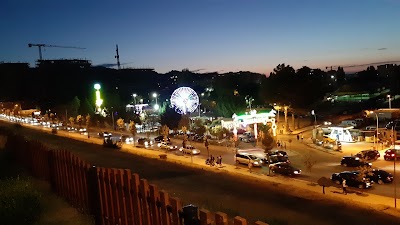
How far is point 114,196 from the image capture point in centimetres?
641

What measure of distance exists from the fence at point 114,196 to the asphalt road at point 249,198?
5.20 meters

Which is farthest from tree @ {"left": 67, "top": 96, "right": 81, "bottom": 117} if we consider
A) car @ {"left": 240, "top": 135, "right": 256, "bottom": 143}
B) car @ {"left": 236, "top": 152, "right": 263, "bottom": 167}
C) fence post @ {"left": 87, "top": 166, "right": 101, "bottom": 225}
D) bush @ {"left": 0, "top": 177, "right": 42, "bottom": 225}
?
fence post @ {"left": 87, "top": 166, "right": 101, "bottom": 225}

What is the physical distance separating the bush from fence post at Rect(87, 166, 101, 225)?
3.93 ft

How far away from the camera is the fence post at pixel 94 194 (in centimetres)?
706

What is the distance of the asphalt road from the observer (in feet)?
62.9

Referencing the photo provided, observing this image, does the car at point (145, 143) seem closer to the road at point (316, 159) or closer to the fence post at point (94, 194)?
the road at point (316, 159)

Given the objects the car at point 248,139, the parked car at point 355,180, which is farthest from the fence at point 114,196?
the car at point 248,139

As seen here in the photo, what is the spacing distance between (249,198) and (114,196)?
17849 millimetres

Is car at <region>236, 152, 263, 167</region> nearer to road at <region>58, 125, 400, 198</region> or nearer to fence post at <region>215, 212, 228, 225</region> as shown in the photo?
road at <region>58, 125, 400, 198</region>

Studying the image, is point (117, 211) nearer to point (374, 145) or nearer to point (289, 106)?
point (374, 145)

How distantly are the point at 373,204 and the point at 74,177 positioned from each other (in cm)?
1936

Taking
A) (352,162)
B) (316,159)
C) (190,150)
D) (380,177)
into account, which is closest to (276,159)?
(316,159)

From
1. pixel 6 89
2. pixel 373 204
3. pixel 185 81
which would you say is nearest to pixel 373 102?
pixel 373 204

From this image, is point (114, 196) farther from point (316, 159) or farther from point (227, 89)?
point (227, 89)
